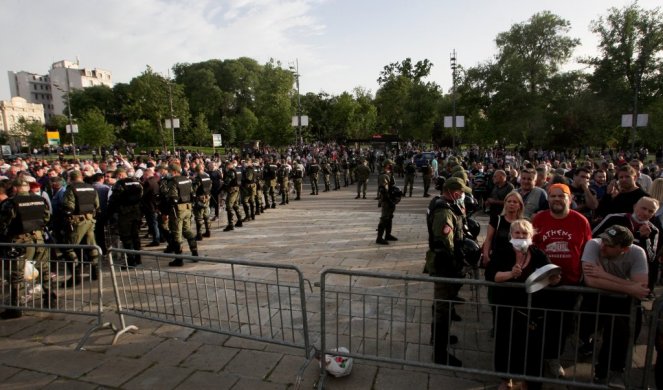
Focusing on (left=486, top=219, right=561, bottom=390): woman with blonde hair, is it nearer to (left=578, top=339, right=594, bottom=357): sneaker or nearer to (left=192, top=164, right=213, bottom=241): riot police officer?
(left=578, top=339, right=594, bottom=357): sneaker

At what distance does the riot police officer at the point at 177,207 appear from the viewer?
7.02m

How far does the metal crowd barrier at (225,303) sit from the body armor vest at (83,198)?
134 centimetres

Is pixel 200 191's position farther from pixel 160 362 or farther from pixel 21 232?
pixel 160 362

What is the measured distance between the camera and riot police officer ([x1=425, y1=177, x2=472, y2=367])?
3.68 meters

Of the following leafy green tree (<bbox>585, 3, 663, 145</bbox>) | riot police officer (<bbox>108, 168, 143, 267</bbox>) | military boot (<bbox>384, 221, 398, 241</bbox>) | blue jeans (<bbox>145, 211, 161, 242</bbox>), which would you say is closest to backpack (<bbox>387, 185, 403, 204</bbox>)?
military boot (<bbox>384, 221, 398, 241</bbox>)

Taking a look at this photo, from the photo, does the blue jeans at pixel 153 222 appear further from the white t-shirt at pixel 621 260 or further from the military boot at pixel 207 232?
the white t-shirt at pixel 621 260

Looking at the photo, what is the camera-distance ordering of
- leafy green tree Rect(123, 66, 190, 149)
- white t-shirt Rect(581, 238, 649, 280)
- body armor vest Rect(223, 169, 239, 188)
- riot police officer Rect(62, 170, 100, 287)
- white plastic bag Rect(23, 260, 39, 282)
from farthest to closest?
leafy green tree Rect(123, 66, 190, 149), body armor vest Rect(223, 169, 239, 188), riot police officer Rect(62, 170, 100, 287), white plastic bag Rect(23, 260, 39, 282), white t-shirt Rect(581, 238, 649, 280)

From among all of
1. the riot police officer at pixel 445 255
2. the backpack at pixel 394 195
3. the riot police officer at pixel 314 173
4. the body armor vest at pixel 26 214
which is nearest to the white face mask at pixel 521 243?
the riot police officer at pixel 445 255

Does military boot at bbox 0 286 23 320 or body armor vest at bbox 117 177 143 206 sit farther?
body armor vest at bbox 117 177 143 206

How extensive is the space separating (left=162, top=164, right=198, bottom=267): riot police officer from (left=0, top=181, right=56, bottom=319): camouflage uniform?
198 cm

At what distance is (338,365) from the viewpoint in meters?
3.58

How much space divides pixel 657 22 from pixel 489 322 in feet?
103

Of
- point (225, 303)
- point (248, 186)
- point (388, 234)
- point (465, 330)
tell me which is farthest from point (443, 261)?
point (248, 186)

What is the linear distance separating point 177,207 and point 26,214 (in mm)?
2305
